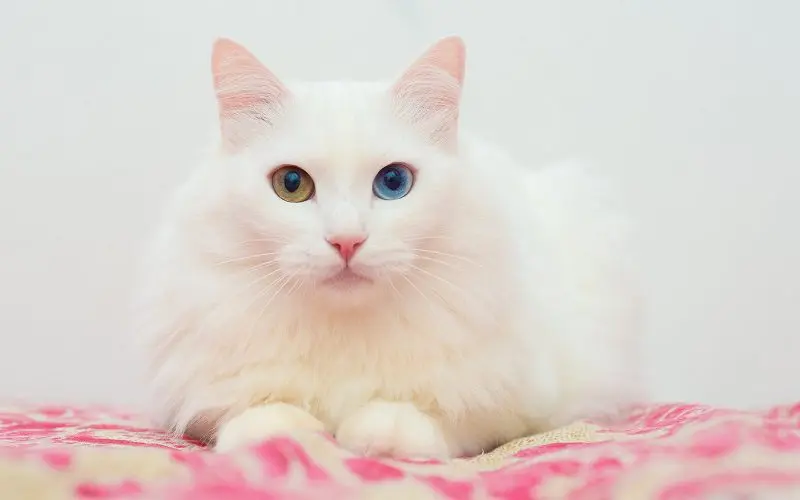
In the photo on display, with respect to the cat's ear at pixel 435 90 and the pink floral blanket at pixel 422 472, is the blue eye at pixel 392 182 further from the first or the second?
the pink floral blanket at pixel 422 472

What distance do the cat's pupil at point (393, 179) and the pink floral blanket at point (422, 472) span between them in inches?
17.9

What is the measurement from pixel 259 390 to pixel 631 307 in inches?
40.5

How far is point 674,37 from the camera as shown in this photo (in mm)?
2615

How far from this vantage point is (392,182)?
1.34 metres

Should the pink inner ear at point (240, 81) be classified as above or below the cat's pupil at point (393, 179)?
above

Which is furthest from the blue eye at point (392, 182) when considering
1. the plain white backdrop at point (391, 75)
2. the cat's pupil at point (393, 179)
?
Answer: the plain white backdrop at point (391, 75)

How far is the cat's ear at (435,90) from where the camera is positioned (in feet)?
4.61

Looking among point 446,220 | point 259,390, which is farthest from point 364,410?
point 446,220

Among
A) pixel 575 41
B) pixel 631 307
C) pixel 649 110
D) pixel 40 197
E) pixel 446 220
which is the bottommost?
pixel 446 220

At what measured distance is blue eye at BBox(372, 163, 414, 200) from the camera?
1.33 meters

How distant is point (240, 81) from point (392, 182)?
0.34m

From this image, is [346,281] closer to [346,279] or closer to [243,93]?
[346,279]

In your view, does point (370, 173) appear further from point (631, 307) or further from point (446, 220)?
point (631, 307)

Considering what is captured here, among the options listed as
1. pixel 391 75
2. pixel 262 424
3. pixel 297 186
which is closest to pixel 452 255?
pixel 297 186
